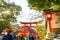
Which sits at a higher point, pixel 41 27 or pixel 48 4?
pixel 48 4

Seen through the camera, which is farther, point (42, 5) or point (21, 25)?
point (21, 25)

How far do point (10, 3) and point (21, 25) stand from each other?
A: 825cm

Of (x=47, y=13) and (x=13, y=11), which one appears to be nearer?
(x=47, y=13)

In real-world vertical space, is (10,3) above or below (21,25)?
above

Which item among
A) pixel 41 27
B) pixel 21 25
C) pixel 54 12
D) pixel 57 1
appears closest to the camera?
pixel 57 1

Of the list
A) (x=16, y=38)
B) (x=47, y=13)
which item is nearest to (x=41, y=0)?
(x=16, y=38)

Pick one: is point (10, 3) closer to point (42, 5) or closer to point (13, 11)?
point (13, 11)

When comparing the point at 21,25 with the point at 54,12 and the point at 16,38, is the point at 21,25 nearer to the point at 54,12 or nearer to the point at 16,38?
the point at 54,12

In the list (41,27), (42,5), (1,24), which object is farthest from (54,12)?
(1,24)

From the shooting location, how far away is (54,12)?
1900 cm

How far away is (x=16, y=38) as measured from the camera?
52.1 feet

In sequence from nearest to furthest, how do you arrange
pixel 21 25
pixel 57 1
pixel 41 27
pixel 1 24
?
1. pixel 57 1
2. pixel 41 27
3. pixel 1 24
4. pixel 21 25

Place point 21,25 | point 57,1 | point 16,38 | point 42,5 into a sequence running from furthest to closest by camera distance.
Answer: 1. point 21,25
2. point 16,38
3. point 42,5
4. point 57,1

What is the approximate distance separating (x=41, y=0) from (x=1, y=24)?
43.4 ft
